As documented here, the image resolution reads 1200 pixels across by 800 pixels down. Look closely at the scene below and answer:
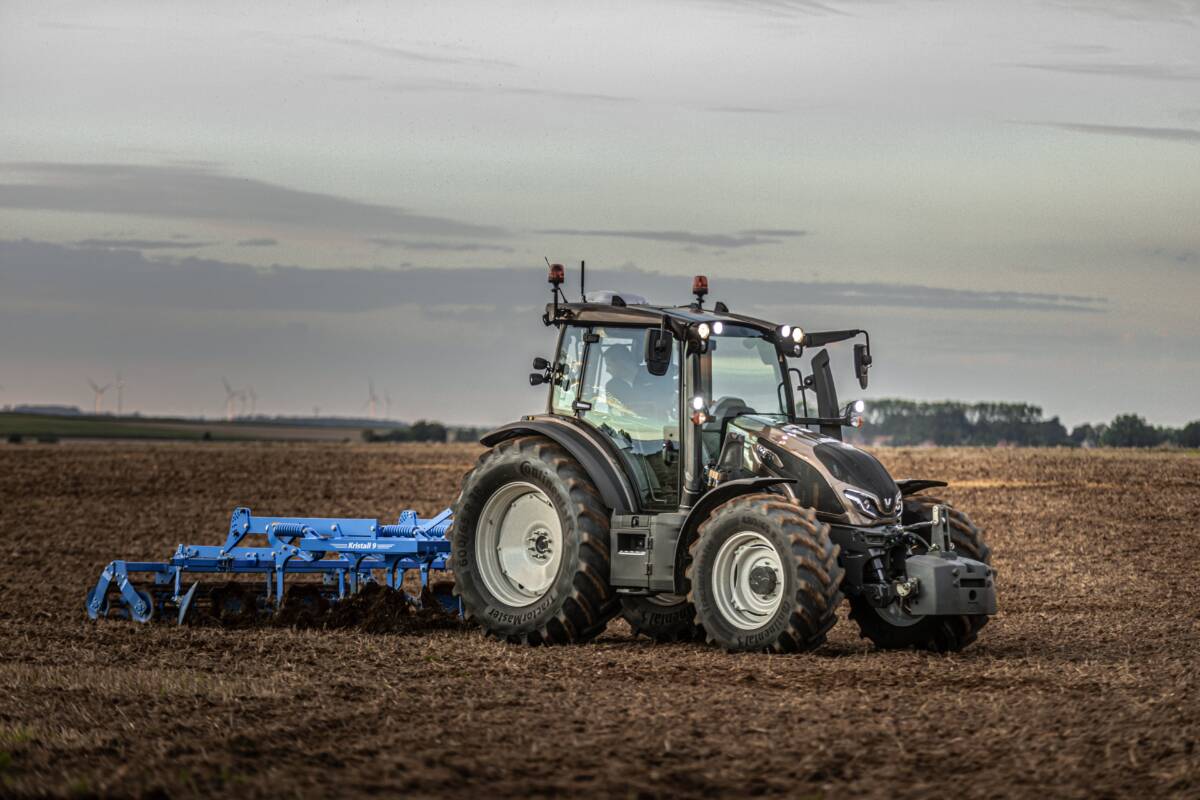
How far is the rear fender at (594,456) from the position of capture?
13.6 meters

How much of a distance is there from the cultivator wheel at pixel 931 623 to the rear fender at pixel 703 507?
1292 mm

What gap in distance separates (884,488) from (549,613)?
315 cm

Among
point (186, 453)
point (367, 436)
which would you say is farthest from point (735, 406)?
point (367, 436)

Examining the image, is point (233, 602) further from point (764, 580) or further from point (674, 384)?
point (764, 580)

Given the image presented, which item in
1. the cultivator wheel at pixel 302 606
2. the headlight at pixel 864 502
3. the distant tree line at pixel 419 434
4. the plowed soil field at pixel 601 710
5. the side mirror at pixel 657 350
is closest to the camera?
the plowed soil field at pixel 601 710

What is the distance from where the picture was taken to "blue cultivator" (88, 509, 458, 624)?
52.1 ft

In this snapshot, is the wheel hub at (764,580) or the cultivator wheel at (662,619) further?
the cultivator wheel at (662,619)

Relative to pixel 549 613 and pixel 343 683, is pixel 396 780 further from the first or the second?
pixel 549 613

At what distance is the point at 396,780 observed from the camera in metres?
8.12

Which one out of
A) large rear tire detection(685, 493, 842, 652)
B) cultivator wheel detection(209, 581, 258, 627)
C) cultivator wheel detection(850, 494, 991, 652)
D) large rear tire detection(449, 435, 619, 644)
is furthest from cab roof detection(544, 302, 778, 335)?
cultivator wheel detection(209, 581, 258, 627)

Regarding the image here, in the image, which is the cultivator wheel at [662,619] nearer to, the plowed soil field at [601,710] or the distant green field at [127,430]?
the plowed soil field at [601,710]

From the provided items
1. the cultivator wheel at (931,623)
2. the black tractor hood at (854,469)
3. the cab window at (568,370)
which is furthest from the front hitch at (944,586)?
the cab window at (568,370)

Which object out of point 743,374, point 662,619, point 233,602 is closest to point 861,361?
point 743,374

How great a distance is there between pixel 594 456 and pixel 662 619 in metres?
1.77
